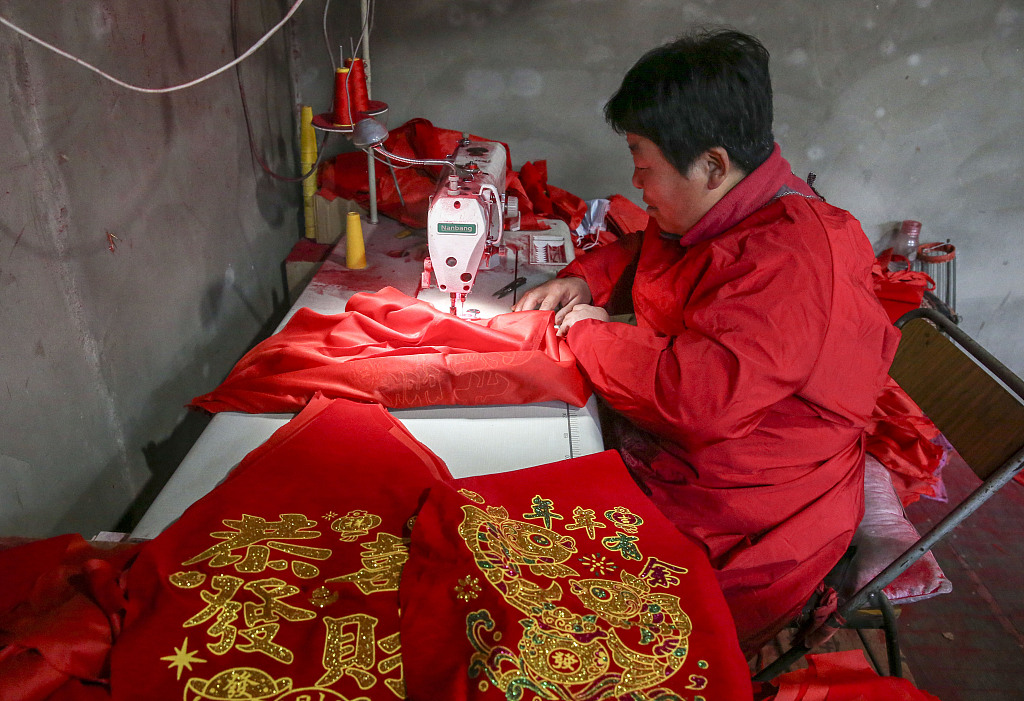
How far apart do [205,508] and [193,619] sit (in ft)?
0.85

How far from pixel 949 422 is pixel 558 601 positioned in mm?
1173

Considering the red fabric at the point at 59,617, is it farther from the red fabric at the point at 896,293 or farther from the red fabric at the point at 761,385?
the red fabric at the point at 896,293

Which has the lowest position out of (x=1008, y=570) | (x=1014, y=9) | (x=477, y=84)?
A: (x=1008, y=570)

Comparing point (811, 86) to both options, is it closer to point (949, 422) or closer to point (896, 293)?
point (896, 293)

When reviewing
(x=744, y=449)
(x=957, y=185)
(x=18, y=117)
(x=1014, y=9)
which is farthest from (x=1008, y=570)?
(x=18, y=117)

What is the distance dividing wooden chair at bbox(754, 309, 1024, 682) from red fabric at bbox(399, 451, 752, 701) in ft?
1.73

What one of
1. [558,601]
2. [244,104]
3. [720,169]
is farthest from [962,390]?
[244,104]

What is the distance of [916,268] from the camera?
379cm

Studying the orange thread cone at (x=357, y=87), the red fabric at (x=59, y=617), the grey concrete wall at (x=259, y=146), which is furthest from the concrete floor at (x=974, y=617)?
the orange thread cone at (x=357, y=87)

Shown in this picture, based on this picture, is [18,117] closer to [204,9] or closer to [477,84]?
[204,9]

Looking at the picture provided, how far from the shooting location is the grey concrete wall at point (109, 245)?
137cm

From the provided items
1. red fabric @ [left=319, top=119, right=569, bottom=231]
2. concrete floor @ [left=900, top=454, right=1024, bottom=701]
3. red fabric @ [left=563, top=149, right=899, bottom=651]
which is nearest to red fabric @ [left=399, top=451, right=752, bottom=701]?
red fabric @ [left=563, top=149, right=899, bottom=651]

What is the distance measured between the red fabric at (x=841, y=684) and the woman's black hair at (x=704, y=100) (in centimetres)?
100

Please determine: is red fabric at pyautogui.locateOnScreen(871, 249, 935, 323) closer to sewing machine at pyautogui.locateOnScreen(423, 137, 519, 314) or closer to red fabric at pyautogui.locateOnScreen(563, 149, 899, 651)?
red fabric at pyautogui.locateOnScreen(563, 149, 899, 651)
